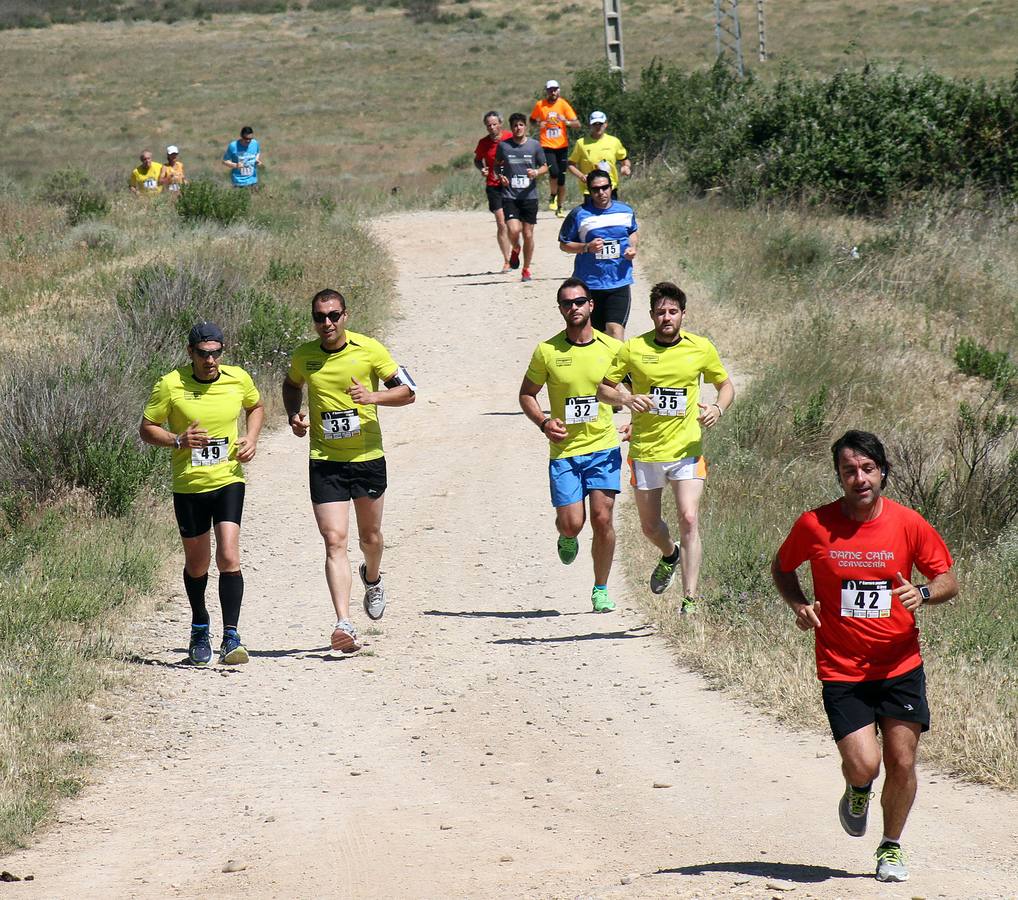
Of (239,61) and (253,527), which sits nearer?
(253,527)

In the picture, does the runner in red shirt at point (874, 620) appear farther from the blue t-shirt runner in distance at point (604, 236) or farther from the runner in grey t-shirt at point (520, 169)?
the runner in grey t-shirt at point (520, 169)

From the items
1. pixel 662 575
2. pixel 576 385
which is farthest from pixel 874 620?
pixel 662 575

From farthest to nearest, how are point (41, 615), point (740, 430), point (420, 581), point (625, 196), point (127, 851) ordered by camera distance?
point (625, 196) < point (740, 430) < point (420, 581) < point (41, 615) < point (127, 851)

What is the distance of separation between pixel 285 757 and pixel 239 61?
2935 inches

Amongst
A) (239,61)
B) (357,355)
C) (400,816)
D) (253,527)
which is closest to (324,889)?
(400,816)

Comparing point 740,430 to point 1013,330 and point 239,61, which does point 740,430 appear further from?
point 239,61

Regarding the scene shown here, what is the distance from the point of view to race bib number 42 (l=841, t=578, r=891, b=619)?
Result: 544 centimetres

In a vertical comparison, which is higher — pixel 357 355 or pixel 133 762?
pixel 357 355

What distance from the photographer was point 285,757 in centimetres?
766

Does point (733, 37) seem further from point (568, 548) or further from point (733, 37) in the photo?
point (568, 548)

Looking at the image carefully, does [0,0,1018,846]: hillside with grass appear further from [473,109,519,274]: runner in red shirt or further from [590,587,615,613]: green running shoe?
[473,109,519,274]: runner in red shirt

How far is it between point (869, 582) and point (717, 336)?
11969mm

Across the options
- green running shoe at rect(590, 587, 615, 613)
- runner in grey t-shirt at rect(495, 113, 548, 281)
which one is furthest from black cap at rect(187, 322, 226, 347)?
runner in grey t-shirt at rect(495, 113, 548, 281)

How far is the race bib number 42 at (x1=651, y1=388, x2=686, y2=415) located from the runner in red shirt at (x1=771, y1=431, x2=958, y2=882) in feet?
11.2
